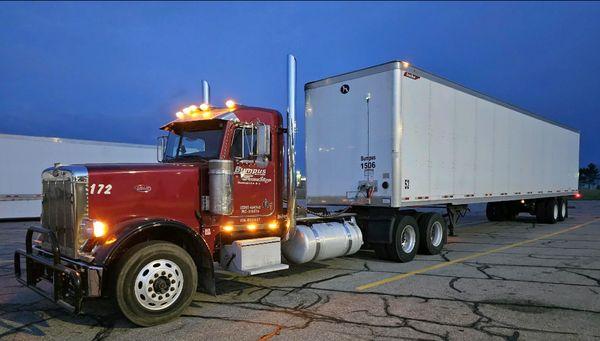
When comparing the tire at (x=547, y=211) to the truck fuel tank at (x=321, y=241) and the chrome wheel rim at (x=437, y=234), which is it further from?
the truck fuel tank at (x=321, y=241)

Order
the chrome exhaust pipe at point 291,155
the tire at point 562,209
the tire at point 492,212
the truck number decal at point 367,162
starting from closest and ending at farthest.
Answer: the chrome exhaust pipe at point 291,155
the truck number decal at point 367,162
the tire at point 562,209
the tire at point 492,212

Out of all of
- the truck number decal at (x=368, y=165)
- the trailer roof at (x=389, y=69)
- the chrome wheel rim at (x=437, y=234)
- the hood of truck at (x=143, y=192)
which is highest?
the trailer roof at (x=389, y=69)

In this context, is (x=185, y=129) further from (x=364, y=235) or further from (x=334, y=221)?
(x=364, y=235)

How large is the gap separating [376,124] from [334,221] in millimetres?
2123

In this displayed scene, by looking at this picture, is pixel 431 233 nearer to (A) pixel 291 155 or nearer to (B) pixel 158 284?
(A) pixel 291 155

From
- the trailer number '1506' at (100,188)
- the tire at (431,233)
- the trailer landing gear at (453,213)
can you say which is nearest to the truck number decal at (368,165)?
the tire at (431,233)

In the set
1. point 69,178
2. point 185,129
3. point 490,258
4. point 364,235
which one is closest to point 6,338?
point 69,178

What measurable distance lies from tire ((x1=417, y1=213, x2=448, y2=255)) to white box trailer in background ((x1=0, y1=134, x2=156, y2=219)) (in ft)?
51.1

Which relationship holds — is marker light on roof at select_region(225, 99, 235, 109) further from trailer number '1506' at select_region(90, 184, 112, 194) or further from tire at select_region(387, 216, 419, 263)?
tire at select_region(387, 216, 419, 263)

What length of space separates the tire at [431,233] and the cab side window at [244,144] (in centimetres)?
499

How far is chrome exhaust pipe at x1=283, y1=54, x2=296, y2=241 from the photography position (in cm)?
695

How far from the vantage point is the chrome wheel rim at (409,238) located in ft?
32.4

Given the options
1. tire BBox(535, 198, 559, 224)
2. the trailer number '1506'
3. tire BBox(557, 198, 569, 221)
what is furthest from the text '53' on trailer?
tire BBox(557, 198, 569, 221)

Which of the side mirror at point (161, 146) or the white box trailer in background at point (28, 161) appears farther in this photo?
the white box trailer in background at point (28, 161)
